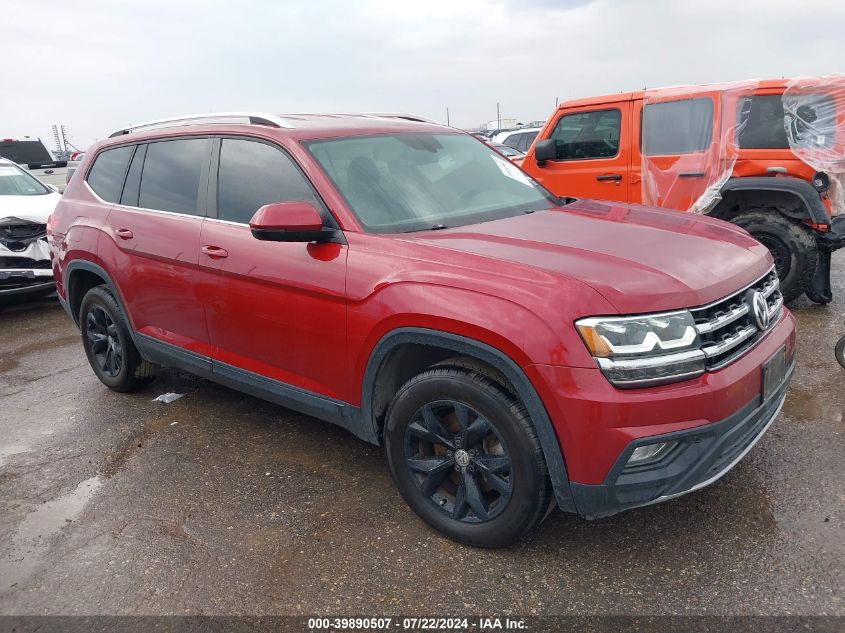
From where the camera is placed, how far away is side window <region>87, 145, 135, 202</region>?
14.3 feet

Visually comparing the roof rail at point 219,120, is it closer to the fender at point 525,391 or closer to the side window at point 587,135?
the fender at point 525,391

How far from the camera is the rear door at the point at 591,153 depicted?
6.49m

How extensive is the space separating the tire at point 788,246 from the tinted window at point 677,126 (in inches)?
32.7

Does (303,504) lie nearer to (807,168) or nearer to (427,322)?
(427,322)

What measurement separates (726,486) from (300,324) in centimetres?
210

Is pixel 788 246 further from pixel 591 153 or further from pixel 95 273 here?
pixel 95 273

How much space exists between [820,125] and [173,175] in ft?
16.3

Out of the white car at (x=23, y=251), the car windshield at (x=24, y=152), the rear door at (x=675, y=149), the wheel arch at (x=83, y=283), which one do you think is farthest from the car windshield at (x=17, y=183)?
the rear door at (x=675, y=149)

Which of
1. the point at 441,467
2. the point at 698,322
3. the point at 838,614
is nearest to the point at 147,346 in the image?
the point at 441,467

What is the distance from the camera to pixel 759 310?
2721 mm

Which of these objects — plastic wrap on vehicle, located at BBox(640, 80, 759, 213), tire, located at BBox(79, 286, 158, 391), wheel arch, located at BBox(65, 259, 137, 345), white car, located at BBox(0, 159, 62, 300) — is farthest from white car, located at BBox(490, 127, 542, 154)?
tire, located at BBox(79, 286, 158, 391)

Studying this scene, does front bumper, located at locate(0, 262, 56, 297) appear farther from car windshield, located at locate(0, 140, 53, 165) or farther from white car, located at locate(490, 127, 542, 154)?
white car, located at locate(490, 127, 542, 154)

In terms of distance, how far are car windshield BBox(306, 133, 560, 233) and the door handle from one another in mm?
688

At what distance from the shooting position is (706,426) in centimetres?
231
